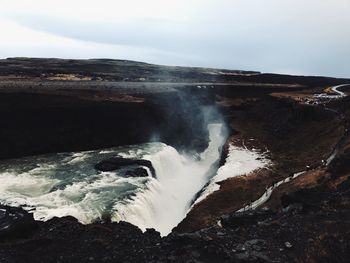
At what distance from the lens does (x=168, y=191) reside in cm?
4350

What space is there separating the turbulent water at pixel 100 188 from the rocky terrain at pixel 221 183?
352 cm

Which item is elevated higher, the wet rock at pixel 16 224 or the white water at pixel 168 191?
the wet rock at pixel 16 224

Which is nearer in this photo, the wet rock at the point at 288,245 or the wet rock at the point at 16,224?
the wet rock at the point at 288,245

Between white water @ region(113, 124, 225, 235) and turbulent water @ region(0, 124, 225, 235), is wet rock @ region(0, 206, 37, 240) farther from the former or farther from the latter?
white water @ region(113, 124, 225, 235)

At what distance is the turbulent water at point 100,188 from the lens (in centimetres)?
3259

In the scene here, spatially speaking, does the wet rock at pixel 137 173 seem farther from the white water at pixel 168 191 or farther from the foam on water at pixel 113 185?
the white water at pixel 168 191

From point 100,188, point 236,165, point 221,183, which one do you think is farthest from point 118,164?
point 236,165

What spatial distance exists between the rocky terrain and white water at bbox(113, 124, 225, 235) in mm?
3247

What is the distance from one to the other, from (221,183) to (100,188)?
1187 cm

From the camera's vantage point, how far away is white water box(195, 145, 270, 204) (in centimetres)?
4161

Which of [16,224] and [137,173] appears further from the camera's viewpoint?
[137,173]

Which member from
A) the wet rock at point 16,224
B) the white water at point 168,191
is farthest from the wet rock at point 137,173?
the wet rock at point 16,224

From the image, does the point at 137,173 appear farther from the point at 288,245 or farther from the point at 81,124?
the point at 288,245

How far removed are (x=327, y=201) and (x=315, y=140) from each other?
3156cm
